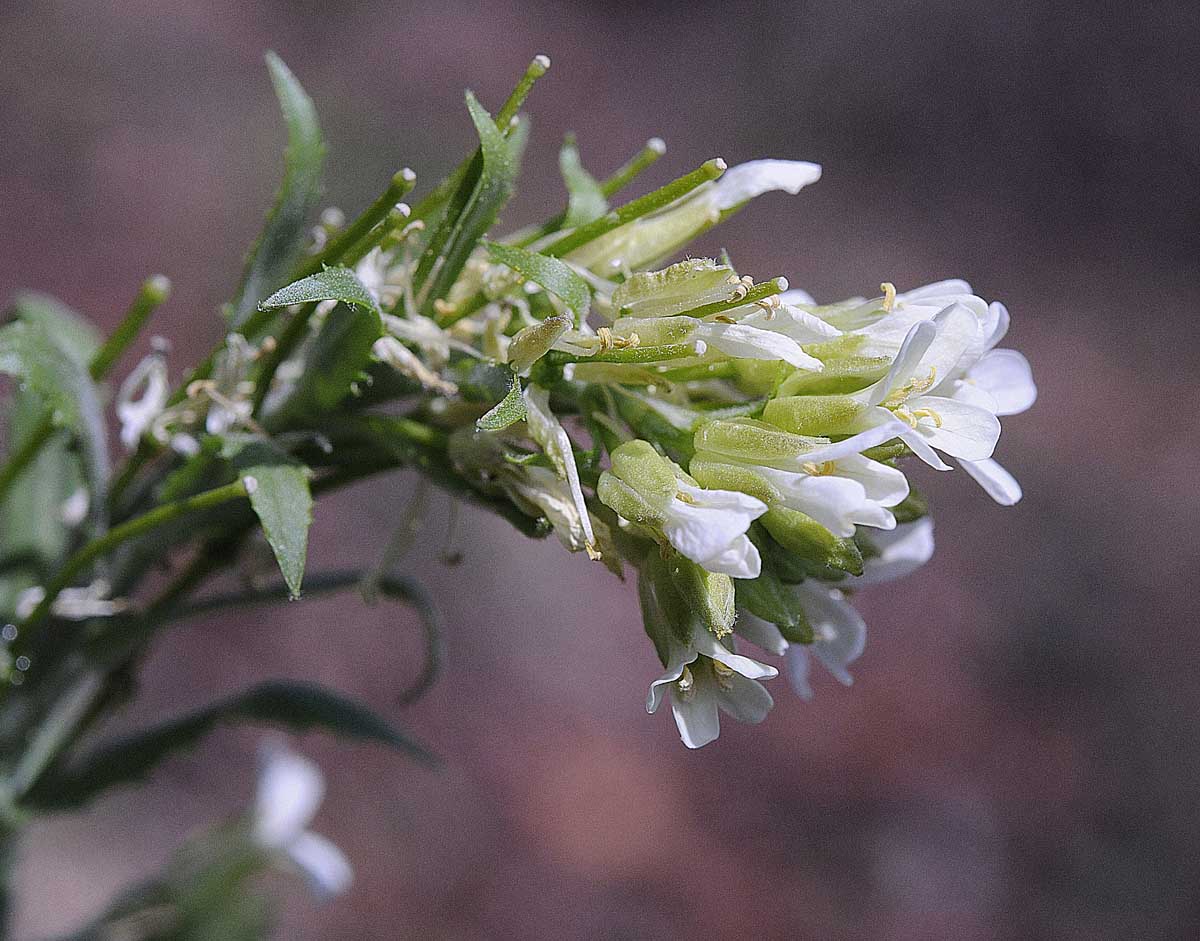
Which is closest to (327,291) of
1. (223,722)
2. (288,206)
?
(288,206)

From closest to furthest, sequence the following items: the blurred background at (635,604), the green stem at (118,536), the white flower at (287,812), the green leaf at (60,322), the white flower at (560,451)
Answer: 1. the white flower at (560,451)
2. the green stem at (118,536)
3. the green leaf at (60,322)
4. the white flower at (287,812)
5. the blurred background at (635,604)

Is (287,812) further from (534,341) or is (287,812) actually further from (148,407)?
(534,341)

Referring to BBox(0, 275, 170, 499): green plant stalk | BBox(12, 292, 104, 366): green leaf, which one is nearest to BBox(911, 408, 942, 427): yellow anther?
BBox(0, 275, 170, 499): green plant stalk

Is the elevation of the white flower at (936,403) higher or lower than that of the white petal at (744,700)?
higher

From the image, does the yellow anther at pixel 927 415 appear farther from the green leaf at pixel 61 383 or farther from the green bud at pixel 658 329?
the green leaf at pixel 61 383

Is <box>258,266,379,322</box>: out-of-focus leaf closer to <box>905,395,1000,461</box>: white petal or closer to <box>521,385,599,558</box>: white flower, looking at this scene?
<box>521,385,599,558</box>: white flower

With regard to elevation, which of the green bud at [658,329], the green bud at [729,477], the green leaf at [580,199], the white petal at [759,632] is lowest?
the white petal at [759,632]

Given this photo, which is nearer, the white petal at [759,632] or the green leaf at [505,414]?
the green leaf at [505,414]

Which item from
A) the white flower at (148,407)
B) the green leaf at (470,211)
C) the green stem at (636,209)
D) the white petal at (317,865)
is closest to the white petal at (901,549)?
the green stem at (636,209)
